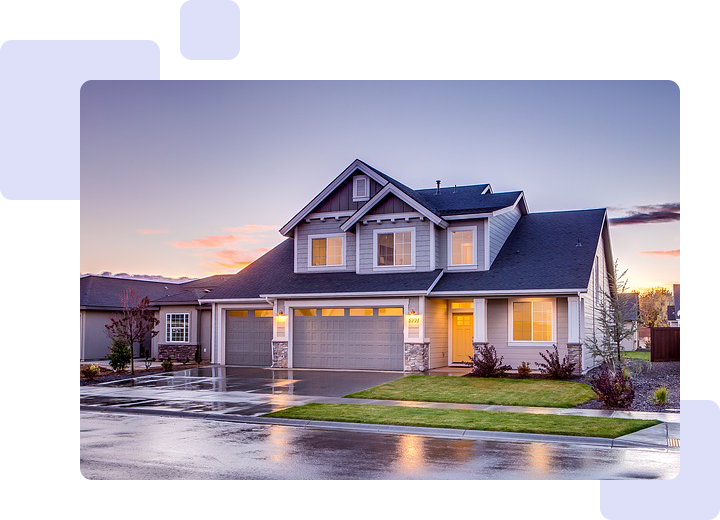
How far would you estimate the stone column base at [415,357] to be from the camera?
951 inches

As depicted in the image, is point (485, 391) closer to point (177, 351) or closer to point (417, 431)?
point (417, 431)

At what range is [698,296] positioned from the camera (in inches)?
247

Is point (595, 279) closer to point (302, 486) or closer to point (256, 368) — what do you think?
point (256, 368)

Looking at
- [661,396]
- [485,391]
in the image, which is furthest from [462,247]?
[661,396]

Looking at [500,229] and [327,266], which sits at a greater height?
[500,229]

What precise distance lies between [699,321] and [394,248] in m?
20.2

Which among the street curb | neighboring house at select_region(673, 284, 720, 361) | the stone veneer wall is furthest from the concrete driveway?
neighboring house at select_region(673, 284, 720, 361)

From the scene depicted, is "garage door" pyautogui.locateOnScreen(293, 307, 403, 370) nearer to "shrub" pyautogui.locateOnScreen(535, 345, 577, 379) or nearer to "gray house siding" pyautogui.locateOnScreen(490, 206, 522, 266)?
"gray house siding" pyautogui.locateOnScreen(490, 206, 522, 266)

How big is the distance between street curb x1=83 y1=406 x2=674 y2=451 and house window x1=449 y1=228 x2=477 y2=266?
504 inches

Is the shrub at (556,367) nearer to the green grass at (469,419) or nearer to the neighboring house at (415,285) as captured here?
the neighboring house at (415,285)

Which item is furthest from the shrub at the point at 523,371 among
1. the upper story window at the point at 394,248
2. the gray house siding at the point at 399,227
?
the upper story window at the point at 394,248

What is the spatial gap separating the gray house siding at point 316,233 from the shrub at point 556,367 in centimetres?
803

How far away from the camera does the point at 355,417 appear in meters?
14.2

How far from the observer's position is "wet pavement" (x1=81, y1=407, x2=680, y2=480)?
29.6 feet
